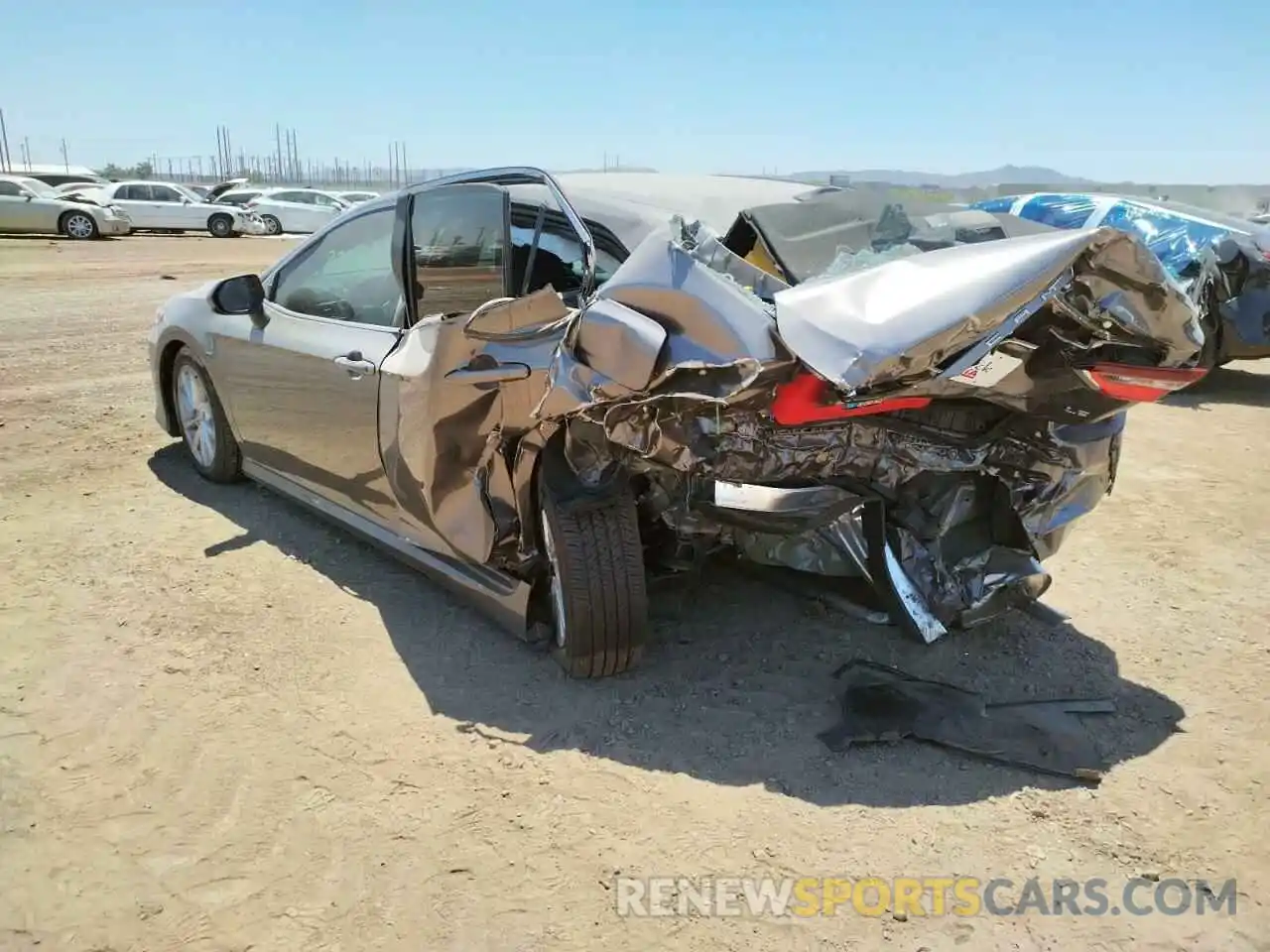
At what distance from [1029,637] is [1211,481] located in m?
2.91

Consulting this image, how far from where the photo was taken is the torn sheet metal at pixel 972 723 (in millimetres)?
3066

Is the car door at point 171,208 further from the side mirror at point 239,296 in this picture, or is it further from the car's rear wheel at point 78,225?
the side mirror at point 239,296

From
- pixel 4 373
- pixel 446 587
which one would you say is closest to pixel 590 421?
pixel 446 587

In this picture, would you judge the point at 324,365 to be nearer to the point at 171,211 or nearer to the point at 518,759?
the point at 518,759

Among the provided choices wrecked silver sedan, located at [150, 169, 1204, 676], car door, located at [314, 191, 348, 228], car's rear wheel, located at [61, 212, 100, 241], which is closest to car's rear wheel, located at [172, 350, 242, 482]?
wrecked silver sedan, located at [150, 169, 1204, 676]

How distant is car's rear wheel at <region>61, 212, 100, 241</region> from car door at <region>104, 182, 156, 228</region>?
3376mm

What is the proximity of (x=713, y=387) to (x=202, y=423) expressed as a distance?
3.92m

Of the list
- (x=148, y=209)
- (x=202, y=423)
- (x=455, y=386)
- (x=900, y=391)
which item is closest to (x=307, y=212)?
(x=148, y=209)

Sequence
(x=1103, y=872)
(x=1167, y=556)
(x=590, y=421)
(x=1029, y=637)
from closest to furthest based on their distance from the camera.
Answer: (x=1103, y=872), (x=590, y=421), (x=1029, y=637), (x=1167, y=556)

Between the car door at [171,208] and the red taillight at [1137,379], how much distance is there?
3001 cm

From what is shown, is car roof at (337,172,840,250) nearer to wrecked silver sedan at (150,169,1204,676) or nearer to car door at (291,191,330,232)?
wrecked silver sedan at (150,169,1204,676)

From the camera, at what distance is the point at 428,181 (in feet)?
13.4

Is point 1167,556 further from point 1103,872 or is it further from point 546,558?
point 546,558

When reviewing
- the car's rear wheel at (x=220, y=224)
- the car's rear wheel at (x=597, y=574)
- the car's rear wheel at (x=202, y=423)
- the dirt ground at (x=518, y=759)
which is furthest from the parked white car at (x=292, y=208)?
the car's rear wheel at (x=597, y=574)
